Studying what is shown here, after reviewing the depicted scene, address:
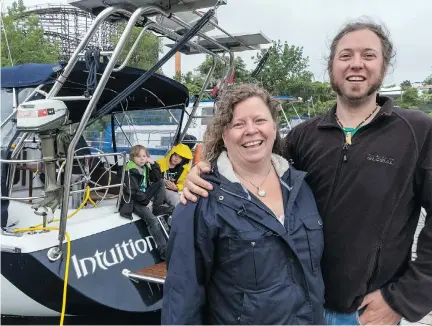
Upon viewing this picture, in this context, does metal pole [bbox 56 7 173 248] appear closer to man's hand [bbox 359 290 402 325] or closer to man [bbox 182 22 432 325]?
man [bbox 182 22 432 325]

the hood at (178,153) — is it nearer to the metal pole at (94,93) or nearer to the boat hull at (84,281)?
the boat hull at (84,281)

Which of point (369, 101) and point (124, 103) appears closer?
point (369, 101)

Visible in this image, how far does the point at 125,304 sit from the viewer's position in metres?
3.63

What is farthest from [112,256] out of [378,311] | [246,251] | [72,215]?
[378,311]

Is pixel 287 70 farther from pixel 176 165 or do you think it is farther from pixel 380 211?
pixel 380 211

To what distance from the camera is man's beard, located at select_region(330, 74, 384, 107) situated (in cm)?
180

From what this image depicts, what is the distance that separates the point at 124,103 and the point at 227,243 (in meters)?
4.12

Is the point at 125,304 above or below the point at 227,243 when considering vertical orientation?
below

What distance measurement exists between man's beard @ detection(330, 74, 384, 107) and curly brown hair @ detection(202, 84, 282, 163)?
0.28 metres

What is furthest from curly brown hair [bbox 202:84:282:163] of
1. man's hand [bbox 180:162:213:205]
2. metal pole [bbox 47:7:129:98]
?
metal pole [bbox 47:7:129:98]

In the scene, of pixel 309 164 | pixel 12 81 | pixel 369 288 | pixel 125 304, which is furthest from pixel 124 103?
pixel 369 288

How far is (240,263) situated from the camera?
1.64 metres

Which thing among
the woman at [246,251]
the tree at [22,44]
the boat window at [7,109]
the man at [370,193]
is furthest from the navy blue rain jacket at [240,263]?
the tree at [22,44]

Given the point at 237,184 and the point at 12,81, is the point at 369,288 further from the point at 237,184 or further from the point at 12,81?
the point at 12,81
